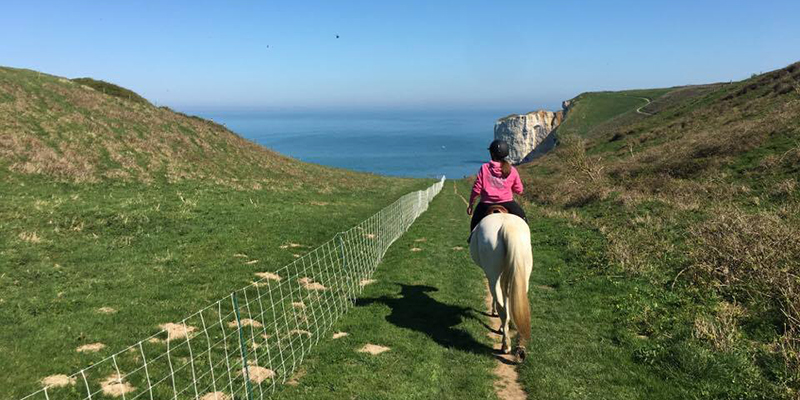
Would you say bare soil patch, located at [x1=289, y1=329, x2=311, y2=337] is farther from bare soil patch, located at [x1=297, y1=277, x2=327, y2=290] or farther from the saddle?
the saddle

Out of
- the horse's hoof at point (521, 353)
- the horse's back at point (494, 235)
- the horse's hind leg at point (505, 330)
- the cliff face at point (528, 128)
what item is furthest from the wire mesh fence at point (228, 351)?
the cliff face at point (528, 128)

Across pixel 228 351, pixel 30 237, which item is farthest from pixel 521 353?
pixel 30 237

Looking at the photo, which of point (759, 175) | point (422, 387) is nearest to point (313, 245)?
point (422, 387)

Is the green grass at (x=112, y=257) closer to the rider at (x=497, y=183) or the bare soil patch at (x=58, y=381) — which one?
the bare soil patch at (x=58, y=381)

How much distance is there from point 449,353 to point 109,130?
120ft

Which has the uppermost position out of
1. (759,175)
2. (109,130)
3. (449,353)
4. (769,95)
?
(769,95)

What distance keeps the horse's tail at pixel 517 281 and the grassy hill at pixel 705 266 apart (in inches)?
32.7

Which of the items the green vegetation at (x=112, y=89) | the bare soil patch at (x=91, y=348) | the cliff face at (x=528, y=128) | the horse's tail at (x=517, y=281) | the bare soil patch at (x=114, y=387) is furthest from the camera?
the cliff face at (x=528, y=128)

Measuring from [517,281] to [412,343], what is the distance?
2481mm

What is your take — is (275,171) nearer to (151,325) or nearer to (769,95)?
(151,325)

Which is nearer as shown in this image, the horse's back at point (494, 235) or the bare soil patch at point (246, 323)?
the horse's back at point (494, 235)

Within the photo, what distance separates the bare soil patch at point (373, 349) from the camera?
7.80 m

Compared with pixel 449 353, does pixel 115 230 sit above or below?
above

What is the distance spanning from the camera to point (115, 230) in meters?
15.9
